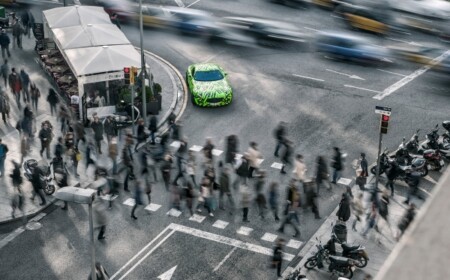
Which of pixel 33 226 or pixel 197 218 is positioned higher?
pixel 197 218

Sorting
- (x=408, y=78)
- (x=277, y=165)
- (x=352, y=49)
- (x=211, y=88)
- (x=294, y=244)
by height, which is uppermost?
(x=352, y=49)

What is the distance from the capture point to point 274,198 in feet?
72.8

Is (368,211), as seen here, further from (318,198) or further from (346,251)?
(346,251)

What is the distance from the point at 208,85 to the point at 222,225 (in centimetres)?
1055

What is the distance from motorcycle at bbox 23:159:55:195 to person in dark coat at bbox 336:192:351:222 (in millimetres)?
9507

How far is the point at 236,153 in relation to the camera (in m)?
26.5

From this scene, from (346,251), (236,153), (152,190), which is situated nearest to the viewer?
(346,251)

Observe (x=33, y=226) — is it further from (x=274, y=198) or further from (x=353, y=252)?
(x=353, y=252)

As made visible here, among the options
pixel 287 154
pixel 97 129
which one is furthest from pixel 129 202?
pixel 287 154

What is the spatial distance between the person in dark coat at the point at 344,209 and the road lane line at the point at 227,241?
7.38 ft

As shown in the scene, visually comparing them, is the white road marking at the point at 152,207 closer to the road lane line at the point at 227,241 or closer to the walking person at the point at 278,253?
the road lane line at the point at 227,241

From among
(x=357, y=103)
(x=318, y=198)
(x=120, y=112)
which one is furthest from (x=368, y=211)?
(x=120, y=112)

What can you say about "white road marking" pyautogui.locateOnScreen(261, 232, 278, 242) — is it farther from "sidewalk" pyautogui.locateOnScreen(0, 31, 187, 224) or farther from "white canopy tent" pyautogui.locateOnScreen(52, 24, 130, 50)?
"white canopy tent" pyautogui.locateOnScreen(52, 24, 130, 50)

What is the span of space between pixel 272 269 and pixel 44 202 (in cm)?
807
